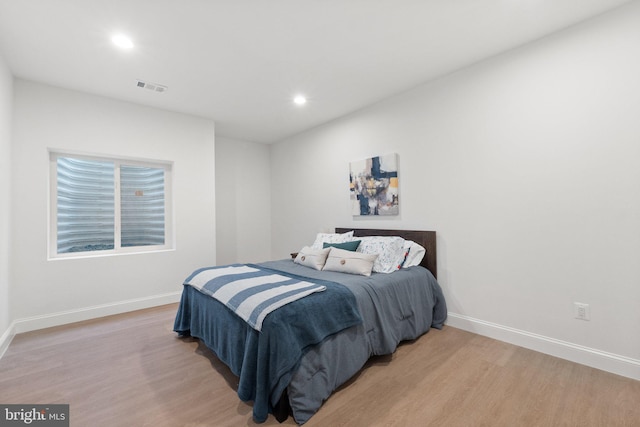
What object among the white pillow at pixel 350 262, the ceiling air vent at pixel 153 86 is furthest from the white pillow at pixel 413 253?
the ceiling air vent at pixel 153 86

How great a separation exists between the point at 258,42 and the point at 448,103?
200 centimetres

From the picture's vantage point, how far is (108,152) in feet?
11.4

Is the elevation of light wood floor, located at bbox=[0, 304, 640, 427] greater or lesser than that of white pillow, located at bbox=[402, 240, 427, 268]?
lesser

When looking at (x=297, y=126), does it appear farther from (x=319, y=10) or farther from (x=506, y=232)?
(x=506, y=232)

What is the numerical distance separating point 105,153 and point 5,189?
0.99 metres

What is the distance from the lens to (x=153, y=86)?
10.5 ft

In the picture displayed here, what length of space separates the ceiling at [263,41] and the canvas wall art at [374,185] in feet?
2.78

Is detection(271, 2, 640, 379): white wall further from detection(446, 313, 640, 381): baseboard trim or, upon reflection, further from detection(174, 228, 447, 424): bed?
detection(174, 228, 447, 424): bed

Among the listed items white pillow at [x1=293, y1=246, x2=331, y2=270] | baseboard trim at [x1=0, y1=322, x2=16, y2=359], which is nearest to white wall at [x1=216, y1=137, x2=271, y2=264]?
white pillow at [x1=293, y1=246, x2=331, y2=270]

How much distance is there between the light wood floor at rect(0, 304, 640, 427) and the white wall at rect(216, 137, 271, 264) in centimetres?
256

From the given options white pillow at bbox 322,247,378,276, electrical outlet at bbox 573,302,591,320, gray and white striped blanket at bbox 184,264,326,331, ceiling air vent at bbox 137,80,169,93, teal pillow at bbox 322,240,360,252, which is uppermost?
ceiling air vent at bbox 137,80,169,93

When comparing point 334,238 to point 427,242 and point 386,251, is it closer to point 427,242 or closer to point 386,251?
point 386,251

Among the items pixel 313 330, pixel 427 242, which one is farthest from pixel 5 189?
pixel 427 242

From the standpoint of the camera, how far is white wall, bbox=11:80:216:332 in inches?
119
